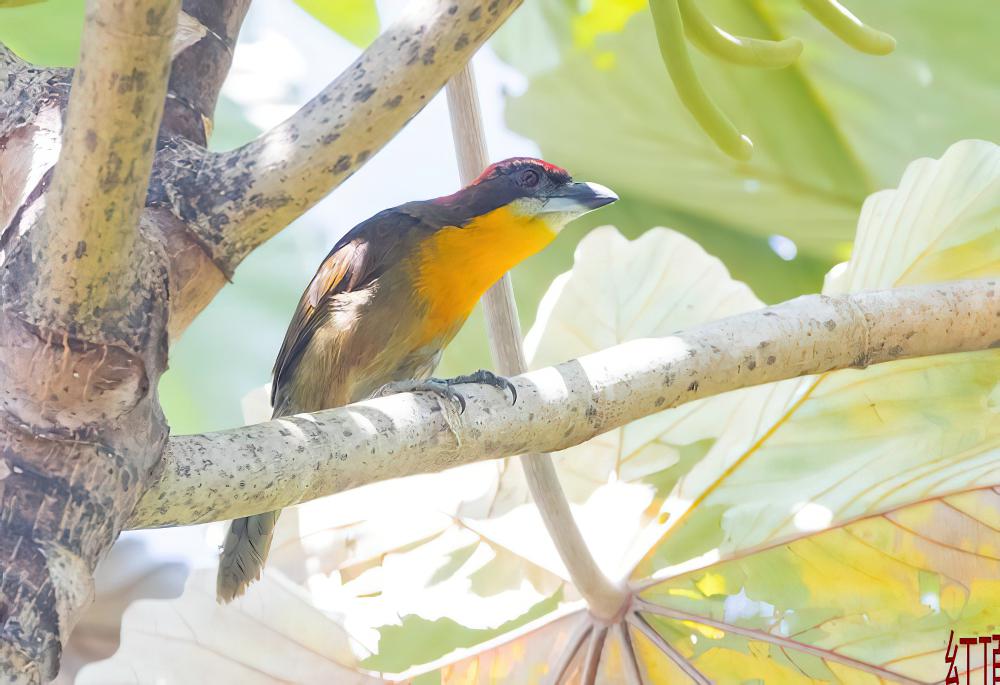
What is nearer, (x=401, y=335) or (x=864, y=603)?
(x=864, y=603)

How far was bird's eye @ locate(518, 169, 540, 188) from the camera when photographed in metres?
1.61

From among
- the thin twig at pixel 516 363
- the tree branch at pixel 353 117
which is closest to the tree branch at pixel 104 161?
the tree branch at pixel 353 117

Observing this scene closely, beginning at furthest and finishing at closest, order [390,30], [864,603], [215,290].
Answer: [864,603] < [215,290] < [390,30]

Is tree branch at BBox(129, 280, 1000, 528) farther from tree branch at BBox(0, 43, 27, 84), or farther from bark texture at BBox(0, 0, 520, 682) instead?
tree branch at BBox(0, 43, 27, 84)

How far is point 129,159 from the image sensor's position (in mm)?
627

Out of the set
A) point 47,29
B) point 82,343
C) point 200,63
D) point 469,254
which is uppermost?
point 47,29

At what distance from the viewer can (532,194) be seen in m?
1.59

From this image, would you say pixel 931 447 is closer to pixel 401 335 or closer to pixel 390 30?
pixel 401 335

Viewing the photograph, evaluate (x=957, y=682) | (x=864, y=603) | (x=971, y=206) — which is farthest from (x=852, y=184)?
(x=957, y=682)

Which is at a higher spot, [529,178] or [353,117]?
[529,178]

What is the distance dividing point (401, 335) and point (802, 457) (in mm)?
666

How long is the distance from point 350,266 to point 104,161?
0.97 meters

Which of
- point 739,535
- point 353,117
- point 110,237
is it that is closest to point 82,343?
point 110,237

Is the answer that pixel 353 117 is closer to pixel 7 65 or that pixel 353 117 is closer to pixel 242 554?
pixel 7 65
